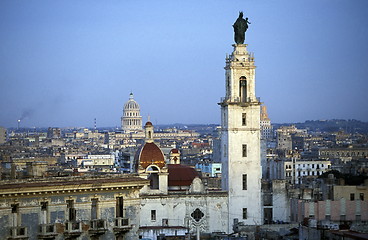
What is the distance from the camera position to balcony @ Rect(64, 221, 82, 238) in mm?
41844

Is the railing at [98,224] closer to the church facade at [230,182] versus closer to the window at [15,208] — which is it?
the window at [15,208]

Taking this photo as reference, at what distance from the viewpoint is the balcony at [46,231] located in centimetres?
4097

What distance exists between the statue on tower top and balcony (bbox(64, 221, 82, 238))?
28463 millimetres

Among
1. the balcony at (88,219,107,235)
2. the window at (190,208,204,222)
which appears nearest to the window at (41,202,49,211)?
the balcony at (88,219,107,235)

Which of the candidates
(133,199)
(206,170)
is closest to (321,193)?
(133,199)

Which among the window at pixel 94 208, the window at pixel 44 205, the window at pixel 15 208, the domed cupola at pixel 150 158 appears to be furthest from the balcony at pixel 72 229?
the domed cupola at pixel 150 158

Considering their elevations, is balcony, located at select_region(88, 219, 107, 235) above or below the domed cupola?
below

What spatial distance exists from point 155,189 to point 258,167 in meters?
5.99

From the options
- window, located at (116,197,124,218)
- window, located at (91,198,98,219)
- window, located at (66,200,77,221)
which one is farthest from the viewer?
window, located at (116,197,124,218)

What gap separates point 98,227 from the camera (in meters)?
42.7

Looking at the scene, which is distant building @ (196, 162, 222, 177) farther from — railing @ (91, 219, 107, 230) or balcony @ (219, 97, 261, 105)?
railing @ (91, 219, 107, 230)

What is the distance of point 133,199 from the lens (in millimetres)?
44125

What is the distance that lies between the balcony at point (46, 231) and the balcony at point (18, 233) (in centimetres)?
63

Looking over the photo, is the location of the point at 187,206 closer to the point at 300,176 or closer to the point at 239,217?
the point at 239,217
